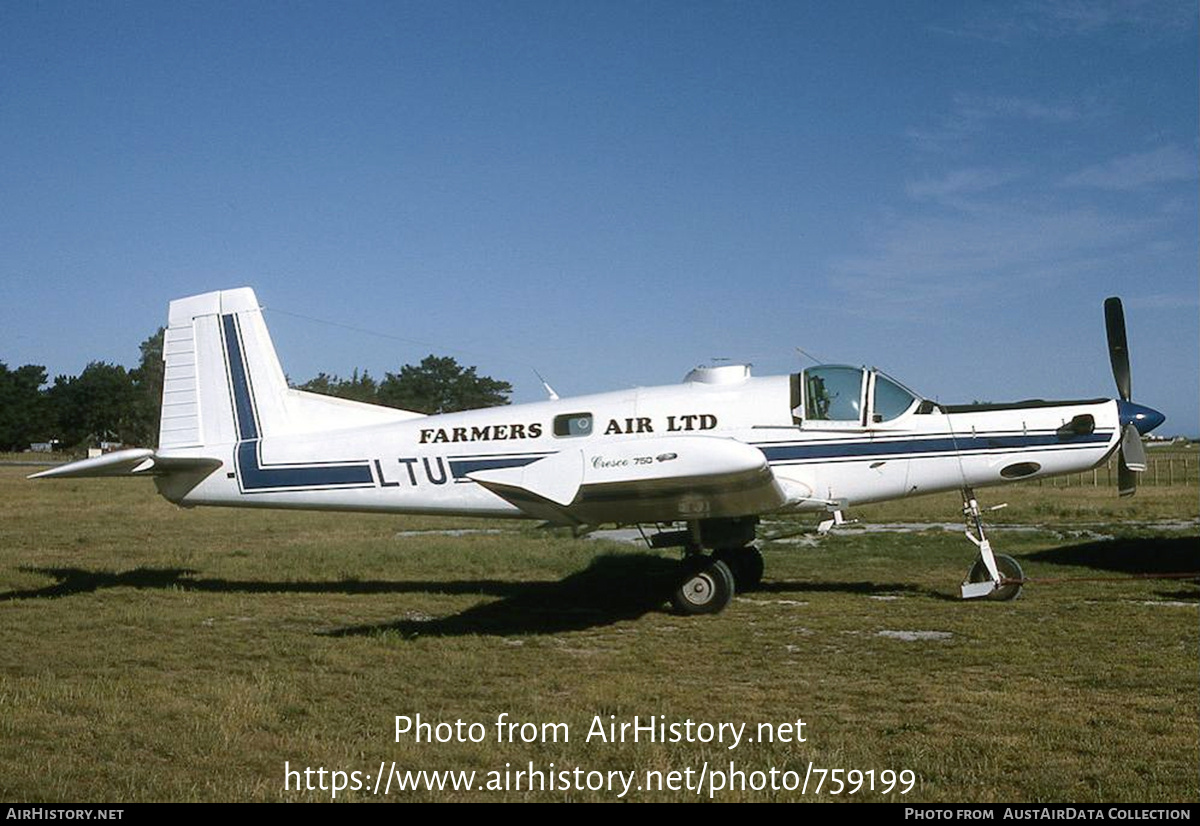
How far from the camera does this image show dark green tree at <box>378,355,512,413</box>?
3916 cm

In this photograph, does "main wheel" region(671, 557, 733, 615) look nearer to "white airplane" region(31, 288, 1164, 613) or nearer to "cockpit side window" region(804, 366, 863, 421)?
"white airplane" region(31, 288, 1164, 613)

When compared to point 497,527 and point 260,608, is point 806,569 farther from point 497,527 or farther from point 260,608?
point 497,527

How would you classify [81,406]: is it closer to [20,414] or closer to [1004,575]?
[20,414]

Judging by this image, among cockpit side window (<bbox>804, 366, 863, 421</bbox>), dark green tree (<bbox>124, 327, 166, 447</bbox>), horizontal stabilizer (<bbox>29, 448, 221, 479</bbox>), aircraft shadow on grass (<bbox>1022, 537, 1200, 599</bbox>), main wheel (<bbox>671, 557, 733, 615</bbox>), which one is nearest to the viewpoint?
main wheel (<bbox>671, 557, 733, 615</bbox>)

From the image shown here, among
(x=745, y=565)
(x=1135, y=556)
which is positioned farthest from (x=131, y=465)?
(x=1135, y=556)

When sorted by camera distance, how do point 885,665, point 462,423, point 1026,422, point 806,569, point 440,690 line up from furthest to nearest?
1. point 806,569
2. point 462,423
3. point 1026,422
4. point 885,665
5. point 440,690

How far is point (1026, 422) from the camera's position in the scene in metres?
11.1

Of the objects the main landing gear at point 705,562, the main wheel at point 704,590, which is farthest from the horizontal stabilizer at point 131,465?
the main wheel at point 704,590

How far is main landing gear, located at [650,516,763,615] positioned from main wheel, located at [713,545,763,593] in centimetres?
53

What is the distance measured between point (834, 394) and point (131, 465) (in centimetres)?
840

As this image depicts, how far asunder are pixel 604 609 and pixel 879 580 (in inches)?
158

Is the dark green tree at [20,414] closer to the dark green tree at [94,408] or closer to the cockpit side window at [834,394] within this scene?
the dark green tree at [94,408]

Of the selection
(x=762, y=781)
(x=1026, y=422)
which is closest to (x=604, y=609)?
(x=1026, y=422)

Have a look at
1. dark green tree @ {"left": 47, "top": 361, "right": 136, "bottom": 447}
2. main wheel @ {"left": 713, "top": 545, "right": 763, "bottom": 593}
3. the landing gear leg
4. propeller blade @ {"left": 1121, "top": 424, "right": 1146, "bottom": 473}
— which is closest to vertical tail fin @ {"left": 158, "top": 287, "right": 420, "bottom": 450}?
main wheel @ {"left": 713, "top": 545, "right": 763, "bottom": 593}
